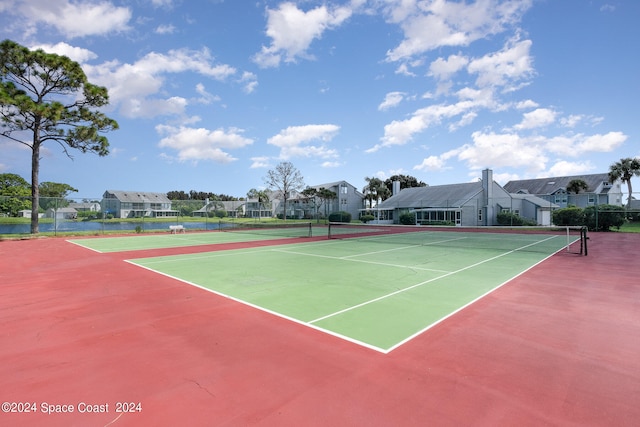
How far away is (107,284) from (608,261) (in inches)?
702

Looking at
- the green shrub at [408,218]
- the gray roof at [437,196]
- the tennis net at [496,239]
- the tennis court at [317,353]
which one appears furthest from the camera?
the green shrub at [408,218]

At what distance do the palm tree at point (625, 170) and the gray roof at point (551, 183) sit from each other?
5.40 m

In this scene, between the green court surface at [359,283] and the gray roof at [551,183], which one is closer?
the green court surface at [359,283]

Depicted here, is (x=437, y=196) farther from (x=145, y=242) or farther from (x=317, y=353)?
(x=317, y=353)

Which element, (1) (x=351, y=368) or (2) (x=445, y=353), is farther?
(2) (x=445, y=353)

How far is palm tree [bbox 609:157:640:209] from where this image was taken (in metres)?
46.4

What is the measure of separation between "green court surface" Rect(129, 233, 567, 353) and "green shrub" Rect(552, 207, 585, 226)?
2158 centimetres

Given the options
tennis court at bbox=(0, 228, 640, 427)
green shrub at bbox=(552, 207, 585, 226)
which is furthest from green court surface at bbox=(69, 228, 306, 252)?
green shrub at bbox=(552, 207, 585, 226)

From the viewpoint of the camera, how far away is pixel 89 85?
26.0 metres

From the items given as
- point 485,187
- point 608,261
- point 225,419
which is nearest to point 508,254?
point 608,261

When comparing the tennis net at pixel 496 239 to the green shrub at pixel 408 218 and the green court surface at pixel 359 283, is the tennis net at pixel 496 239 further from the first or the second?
the green shrub at pixel 408 218

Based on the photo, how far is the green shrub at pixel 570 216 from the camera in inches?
1180

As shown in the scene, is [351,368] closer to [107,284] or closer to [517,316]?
[517,316]

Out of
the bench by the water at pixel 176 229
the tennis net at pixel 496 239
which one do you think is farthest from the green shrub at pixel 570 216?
the bench by the water at pixel 176 229
